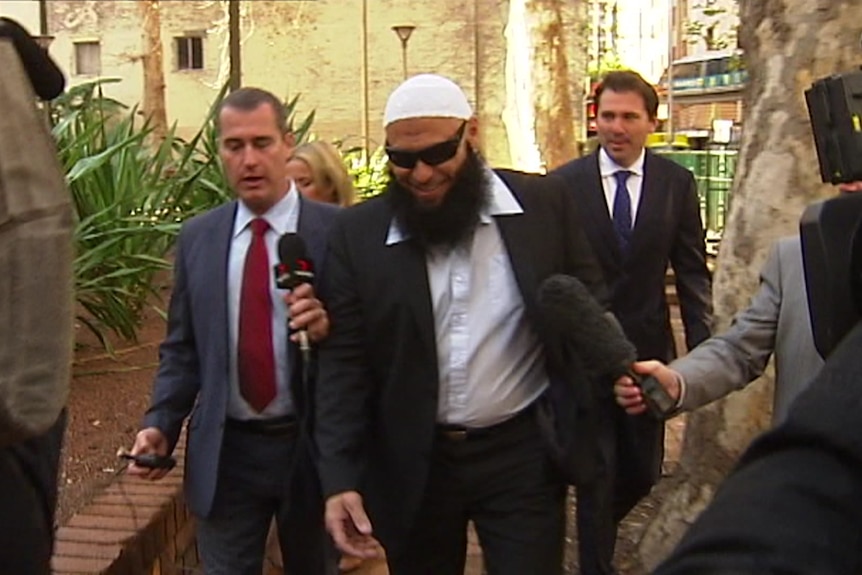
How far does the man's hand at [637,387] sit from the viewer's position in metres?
3.12

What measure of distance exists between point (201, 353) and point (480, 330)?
3.05 feet

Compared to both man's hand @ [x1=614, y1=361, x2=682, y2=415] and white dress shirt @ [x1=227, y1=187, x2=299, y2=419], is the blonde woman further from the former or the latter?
man's hand @ [x1=614, y1=361, x2=682, y2=415]

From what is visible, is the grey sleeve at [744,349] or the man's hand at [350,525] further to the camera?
the man's hand at [350,525]

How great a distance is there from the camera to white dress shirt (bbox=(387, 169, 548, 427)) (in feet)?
11.4

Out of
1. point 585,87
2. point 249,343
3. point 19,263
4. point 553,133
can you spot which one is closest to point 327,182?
point 249,343

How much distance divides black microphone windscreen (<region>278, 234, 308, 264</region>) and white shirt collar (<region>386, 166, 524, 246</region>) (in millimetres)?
305

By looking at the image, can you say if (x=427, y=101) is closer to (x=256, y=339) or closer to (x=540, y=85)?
(x=256, y=339)

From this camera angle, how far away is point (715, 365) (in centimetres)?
330

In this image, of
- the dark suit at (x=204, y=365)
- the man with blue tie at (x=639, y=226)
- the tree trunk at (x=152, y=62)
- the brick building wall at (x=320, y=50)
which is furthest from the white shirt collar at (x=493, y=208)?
the brick building wall at (x=320, y=50)

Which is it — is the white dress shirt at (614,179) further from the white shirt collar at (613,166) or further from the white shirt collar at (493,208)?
the white shirt collar at (493,208)

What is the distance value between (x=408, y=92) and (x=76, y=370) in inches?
172

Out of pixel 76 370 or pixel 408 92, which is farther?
pixel 76 370

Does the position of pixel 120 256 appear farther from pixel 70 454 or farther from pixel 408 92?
pixel 408 92

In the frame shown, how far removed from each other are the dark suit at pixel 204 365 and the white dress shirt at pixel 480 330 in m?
0.51
